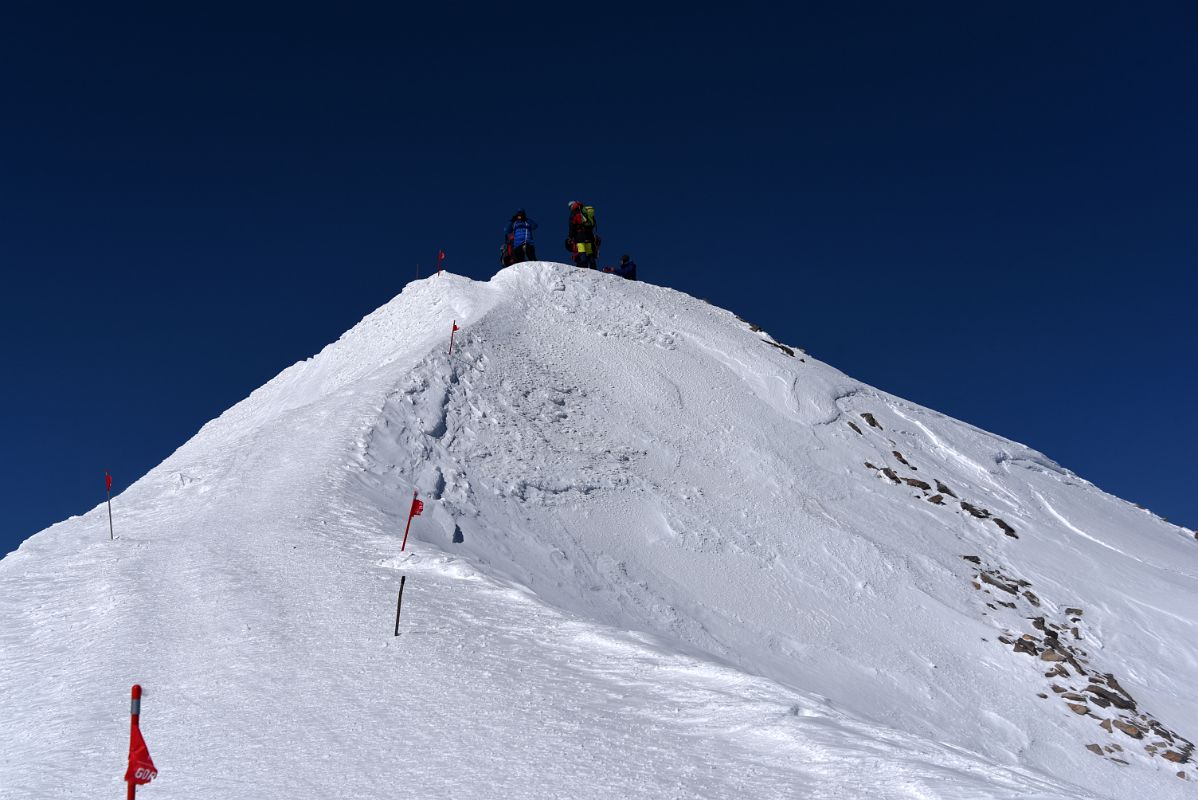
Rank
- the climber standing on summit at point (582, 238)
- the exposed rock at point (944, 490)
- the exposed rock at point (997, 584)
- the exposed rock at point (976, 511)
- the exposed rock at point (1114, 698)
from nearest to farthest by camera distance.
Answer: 1. the exposed rock at point (1114, 698)
2. the exposed rock at point (997, 584)
3. the exposed rock at point (976, 511)
4. the exposed rock at point (944, 490)
5. the climber standing on summit at point (582, 238)

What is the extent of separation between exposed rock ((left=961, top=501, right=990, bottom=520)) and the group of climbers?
43.6 feet

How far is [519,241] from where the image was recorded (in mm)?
28406

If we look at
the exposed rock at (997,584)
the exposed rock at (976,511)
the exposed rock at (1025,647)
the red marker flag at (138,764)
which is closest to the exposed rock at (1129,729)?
the exposed rock at (1025,647)

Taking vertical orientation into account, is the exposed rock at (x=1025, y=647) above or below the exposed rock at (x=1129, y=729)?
above

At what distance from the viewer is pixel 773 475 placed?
19.4m

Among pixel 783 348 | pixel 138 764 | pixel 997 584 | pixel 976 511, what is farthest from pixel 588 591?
pixel 783 348

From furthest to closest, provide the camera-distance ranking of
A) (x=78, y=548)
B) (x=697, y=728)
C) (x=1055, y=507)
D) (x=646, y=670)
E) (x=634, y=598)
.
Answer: (x=1055, y=507) < (x=634, y=598) < (x=78, y=548) < (x=646, y=670) < (x=697, y=728)

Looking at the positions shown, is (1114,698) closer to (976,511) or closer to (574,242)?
(976,511)

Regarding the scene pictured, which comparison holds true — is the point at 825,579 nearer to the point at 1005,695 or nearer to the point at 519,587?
the point at 1005,695

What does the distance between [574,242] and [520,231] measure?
186cm

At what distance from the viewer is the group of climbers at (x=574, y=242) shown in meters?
28.5

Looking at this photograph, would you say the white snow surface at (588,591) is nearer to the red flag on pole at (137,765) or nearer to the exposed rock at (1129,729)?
the exposed rock at (1129,729)

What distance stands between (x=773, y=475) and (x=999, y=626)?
5303 millimetres

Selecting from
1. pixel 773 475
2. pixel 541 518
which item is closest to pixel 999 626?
pixel 773 475
